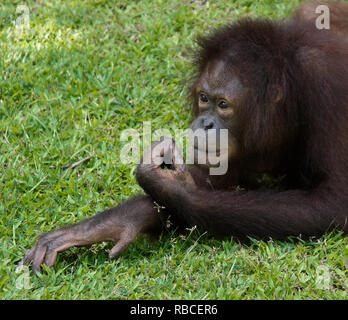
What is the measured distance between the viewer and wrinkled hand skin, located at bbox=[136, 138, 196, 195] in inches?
167

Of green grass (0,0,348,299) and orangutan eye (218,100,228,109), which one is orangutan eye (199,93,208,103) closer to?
orangutan eye (218,100,228,109)

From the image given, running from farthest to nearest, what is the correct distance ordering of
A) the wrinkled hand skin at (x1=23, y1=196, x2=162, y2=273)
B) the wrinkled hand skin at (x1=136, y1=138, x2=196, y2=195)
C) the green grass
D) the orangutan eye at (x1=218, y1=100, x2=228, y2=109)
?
the orangutan eye at (x1=218, y1=100, x2=228, y2=109) → the wrinkled hand skin at (x1=136, y1=138, x2=196, y2=195) → the wrinkled hand skin at (x1=23, y1=196, x2=162, y2=273) → the green grass

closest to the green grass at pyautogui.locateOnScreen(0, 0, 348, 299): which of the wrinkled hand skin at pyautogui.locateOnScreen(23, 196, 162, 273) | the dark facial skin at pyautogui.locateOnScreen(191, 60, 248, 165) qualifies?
the wrinkled hand skin at pyautogui.locateOnScreen(23, 196, 162, 273)

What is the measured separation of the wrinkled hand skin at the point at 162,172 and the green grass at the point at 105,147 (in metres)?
0.33

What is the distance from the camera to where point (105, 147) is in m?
5.38

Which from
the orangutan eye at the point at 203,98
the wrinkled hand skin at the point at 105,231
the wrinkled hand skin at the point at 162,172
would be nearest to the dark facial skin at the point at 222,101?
the orangutan eye at the point at 203,98

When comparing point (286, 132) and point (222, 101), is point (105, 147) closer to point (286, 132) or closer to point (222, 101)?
point (222, 101)

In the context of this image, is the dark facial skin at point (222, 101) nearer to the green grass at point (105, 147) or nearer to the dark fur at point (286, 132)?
the dark fur at point (286, 132)

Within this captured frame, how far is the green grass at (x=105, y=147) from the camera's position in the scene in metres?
3.89

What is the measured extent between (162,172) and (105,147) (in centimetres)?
119

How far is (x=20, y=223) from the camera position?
4.60m

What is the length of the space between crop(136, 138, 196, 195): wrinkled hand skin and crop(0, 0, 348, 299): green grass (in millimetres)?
331
